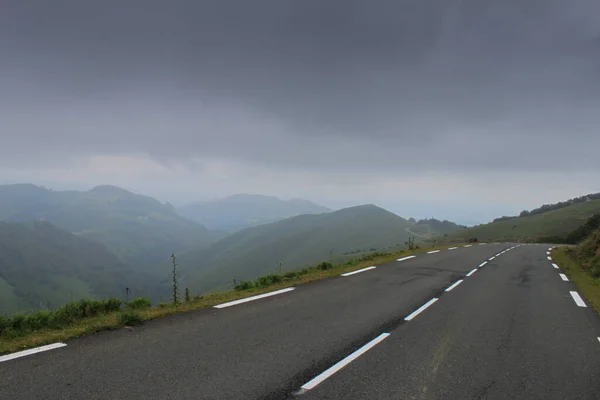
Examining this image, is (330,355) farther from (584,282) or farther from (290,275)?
(584,282)

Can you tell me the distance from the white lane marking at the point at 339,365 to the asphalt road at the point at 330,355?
8 cm

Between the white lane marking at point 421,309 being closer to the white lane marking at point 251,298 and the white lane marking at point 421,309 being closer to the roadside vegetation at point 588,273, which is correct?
the white lane marking at point 251,298

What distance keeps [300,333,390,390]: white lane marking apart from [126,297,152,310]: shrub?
19.2 feet

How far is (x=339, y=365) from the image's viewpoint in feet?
17.6

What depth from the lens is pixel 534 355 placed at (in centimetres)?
618

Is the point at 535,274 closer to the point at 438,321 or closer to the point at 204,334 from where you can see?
the point at 438,321

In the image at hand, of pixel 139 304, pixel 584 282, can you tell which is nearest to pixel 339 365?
pixel 139 304

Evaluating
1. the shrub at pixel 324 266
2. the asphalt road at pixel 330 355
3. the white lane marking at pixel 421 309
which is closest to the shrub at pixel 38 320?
the asphalt road at pixel 330 355

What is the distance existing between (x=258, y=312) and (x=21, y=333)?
4.49m

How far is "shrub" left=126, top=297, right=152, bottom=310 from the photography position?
886cm

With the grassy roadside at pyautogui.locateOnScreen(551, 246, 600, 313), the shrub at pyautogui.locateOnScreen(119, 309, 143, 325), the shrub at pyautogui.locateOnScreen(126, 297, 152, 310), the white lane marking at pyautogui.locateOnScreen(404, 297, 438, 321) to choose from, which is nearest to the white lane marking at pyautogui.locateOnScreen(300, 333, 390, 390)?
the white lane marking at pyautogui.locateOnScreen(404, 297, 438, 321)

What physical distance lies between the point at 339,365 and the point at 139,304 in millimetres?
6343

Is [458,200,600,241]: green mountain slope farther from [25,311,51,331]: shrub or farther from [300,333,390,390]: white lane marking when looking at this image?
[25,311,51,331]: shrub

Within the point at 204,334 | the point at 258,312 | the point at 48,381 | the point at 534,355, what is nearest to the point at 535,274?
the point at 534,355
